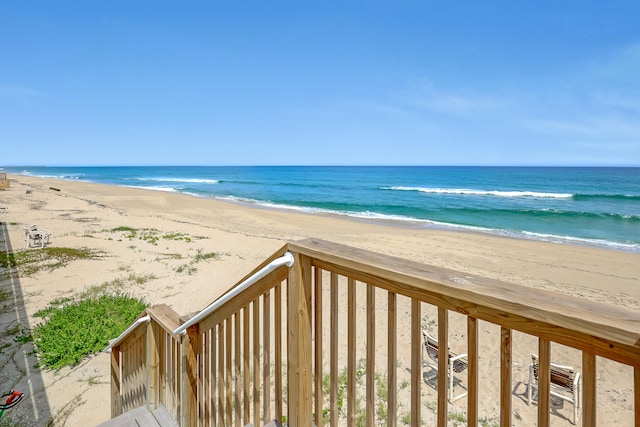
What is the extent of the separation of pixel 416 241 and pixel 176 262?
28.6 feet

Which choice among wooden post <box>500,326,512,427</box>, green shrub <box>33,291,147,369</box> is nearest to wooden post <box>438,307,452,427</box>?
wooden post <box>500,326,512,427</box>

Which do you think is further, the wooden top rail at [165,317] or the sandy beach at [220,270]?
the sandy beach at [220,270]

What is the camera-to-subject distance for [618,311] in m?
0.90

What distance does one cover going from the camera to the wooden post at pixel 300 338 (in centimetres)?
175

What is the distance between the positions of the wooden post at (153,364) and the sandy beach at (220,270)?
1.48 m

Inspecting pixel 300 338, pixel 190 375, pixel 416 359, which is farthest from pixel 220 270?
pixel 416 359

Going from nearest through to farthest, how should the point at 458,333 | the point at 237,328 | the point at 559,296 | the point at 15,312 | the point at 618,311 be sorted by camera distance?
the point at 618,311
the point at 559,296
the point at 237,328
the point at 458,333
the point at 15,312

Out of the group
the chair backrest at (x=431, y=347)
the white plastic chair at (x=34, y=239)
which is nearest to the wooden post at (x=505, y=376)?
the chair backrest at (x=431, y=347)

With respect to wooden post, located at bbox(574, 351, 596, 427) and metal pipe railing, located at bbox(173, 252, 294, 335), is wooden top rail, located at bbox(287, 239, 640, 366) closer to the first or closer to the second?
wooden post, located at bbox(574, 351, 596, 427)

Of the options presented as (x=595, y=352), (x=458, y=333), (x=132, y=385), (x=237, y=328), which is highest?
(x=595, y=352)

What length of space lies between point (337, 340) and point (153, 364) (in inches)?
77.3

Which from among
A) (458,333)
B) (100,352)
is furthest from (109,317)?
(458,333)

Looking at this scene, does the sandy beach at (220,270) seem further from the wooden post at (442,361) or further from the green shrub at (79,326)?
the wooden post at (442,361)

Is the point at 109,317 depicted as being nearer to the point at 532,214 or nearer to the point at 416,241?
the point at 416,241
